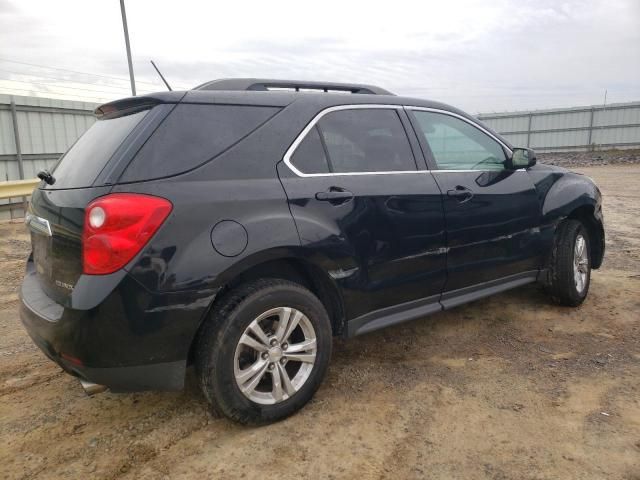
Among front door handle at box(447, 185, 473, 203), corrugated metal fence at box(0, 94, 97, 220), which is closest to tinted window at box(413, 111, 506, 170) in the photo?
front door handle at box(447, 185, 473, 203)

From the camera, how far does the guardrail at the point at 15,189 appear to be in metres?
8.20

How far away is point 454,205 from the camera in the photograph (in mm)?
3295

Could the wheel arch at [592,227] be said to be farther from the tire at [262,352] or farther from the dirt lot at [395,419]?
the tire at [262,352]

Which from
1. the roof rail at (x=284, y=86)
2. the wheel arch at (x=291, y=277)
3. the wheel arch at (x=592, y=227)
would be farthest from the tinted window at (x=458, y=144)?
the wheel arch at (x=291, y=277)

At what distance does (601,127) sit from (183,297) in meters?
33.0

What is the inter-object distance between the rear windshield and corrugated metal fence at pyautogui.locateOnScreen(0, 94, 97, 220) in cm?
837

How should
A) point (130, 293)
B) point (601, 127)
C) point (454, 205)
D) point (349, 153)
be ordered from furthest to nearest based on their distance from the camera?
point (601, 127) < point (454, 205) < point (349, 153) < point (130, 293)

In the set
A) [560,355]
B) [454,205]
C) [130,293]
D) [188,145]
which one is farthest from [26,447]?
[560,355]

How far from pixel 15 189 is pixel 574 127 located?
30.5 m

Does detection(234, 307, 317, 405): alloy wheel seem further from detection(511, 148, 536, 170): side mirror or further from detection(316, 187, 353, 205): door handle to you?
detection(511, 148, 536, 170): side mirror

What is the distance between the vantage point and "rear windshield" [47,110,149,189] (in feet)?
7.85

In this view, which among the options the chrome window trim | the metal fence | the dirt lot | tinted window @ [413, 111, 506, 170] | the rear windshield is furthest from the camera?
the metal fence

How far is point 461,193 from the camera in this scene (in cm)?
334

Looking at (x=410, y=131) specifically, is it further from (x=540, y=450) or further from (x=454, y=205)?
(x=540, y=450)
